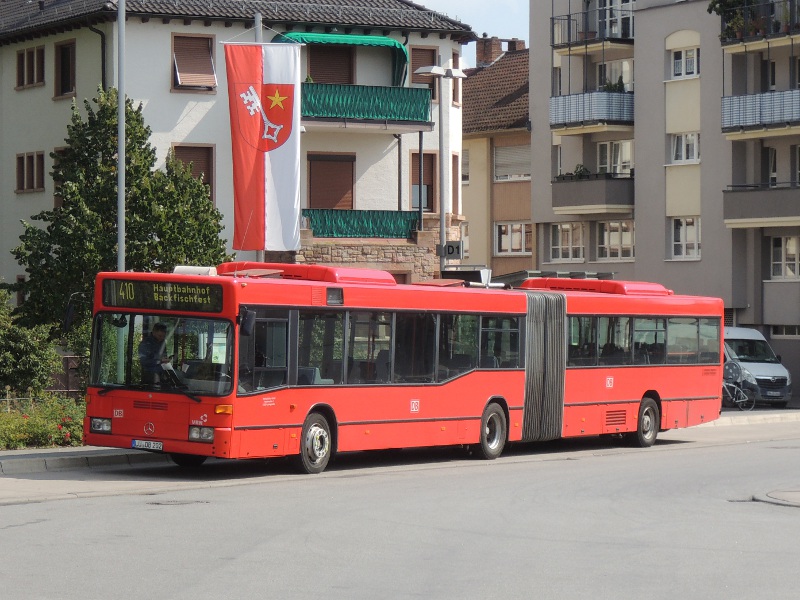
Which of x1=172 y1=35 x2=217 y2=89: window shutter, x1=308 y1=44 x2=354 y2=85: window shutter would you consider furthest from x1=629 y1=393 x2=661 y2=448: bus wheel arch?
x1=172 y1=35 x2=217 y2=89: window shutter

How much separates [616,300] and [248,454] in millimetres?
10107

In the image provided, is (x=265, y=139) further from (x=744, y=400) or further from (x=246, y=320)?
(x=744, y=400)

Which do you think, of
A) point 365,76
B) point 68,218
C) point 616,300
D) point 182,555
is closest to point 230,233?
point 365,76

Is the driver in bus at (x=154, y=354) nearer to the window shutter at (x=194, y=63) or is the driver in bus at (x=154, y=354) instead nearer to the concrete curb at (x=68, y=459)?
the concrete curb at (x=68, y=459)

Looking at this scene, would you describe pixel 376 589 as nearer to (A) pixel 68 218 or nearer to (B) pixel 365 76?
(A) pixel 68 218

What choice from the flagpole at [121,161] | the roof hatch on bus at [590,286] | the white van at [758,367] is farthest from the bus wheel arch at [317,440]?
the white van at [758,367]

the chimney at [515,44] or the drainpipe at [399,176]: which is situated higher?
the chimney at [515,44]

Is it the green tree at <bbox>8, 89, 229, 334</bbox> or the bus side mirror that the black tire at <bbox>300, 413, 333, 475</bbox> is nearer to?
the bus side mirror

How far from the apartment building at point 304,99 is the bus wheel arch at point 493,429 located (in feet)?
62.7

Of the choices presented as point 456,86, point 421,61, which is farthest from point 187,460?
point 456,86

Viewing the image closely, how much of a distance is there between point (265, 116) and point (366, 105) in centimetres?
1423

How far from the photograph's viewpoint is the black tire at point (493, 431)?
2430 cm

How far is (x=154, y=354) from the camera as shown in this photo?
19781mm

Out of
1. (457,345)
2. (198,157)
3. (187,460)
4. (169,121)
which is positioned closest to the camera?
(187,460)
